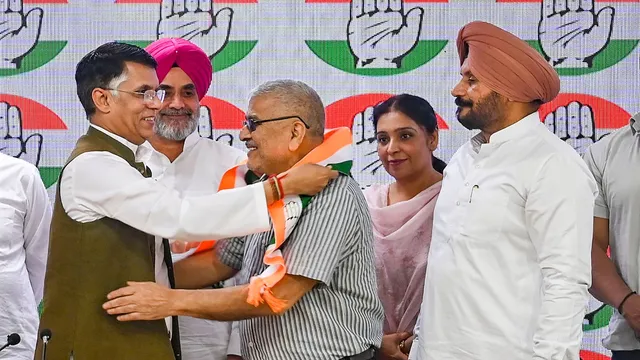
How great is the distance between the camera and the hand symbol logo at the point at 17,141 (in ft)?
14.3

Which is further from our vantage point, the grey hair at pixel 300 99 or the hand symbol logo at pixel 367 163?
the hand symbol logo at pixel 367 163

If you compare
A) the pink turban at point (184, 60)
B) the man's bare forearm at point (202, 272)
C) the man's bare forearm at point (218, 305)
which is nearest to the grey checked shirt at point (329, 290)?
the man's bare forearm at point (218, 305)

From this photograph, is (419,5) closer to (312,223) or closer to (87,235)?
(312,223)

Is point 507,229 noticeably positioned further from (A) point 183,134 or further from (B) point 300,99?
(A) point 183,134

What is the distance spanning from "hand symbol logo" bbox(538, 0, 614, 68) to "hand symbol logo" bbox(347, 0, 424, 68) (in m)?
0.54

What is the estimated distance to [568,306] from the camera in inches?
108

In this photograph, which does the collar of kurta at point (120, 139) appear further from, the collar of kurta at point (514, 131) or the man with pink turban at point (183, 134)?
the collar of kurta at point (514, 131)

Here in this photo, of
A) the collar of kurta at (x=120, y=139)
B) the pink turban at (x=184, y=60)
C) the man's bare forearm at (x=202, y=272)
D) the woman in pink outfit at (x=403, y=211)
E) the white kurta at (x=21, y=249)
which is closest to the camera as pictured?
the collar of kurta at (x=120, y=139)

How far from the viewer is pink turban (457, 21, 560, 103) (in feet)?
9.98

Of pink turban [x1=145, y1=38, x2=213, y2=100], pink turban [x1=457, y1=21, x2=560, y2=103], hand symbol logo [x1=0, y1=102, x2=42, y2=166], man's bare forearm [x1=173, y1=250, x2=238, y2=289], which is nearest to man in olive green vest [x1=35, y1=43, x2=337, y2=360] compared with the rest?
man's bare forearm [x1=173, y1=250, x2=238, y2=289]

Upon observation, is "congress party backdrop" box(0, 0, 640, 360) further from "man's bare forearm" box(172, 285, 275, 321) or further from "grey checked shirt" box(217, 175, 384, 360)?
"man's bare forearm" box(172, 285, 275, 321)

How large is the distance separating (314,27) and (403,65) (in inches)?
16.3

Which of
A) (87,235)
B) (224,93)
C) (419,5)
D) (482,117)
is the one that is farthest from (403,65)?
(87,235)

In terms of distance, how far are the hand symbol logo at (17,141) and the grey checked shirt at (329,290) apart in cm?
180
